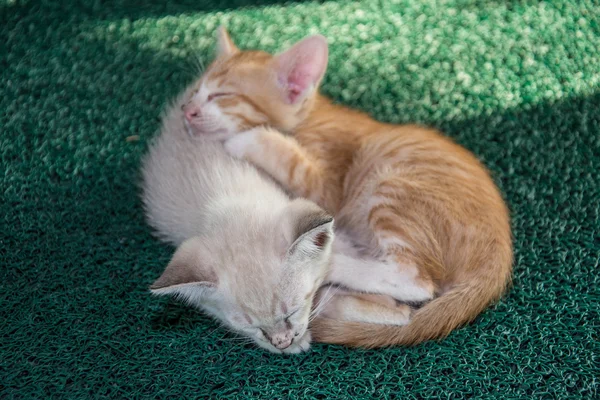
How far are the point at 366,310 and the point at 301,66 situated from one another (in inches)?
30.9

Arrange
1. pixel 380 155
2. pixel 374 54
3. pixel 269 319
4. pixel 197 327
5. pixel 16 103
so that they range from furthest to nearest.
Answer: pixel 374 54
pixel 16 103
pixel 380 155
pixel 197 327
pixel 269 319

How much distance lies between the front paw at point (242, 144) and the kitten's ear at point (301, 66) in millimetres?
177

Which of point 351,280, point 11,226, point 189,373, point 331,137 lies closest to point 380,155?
point 331,137

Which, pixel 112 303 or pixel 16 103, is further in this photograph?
pixel 16 103

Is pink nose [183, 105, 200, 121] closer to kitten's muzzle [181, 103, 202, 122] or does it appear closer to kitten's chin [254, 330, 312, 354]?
kitten's muzzle [181, 103, 202, 122]

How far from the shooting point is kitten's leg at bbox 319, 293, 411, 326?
5.53ft

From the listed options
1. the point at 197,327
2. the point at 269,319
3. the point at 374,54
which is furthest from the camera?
the point at 374,54

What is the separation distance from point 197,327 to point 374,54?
1272 millimetres

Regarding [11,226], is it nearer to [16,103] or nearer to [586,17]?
[16,103]

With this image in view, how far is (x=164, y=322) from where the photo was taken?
1.77m

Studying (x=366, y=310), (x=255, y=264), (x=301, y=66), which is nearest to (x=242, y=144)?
(x=301, y=66)

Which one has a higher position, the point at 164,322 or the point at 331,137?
the point at 331,137

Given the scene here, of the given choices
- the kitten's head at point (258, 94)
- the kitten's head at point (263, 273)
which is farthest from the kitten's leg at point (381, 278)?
the kitten's head at point (258, 94)

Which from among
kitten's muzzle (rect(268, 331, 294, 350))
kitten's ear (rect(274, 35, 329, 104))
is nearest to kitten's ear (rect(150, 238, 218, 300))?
kitten's muzzle (rect(268, 331, 294, 350))
